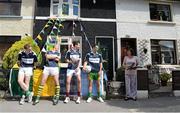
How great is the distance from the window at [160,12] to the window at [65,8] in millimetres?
4875

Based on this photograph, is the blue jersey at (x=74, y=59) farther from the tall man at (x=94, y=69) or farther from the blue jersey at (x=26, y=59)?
the blue jersey at (x=26, y=59)

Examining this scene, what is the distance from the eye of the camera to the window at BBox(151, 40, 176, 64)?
17.8 meters

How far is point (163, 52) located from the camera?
59.1 ft

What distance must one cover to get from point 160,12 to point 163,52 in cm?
260

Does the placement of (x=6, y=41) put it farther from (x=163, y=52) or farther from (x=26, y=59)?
(x=163, y=52)

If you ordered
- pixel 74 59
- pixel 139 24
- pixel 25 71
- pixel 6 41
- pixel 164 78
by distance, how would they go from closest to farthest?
pixel 25 71 < pixel 74 59 < pixel 164 78 < pixel 6 41 < pixel 139 24

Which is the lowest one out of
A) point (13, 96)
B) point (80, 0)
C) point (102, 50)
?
point (13, 96)

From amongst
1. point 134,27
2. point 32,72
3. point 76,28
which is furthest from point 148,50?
point 32,72

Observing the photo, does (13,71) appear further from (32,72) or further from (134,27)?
(134,27)

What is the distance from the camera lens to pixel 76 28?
54.3 ft

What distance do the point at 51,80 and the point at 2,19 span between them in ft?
23.2

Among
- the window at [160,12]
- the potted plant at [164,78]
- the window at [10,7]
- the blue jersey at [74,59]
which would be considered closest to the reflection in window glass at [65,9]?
the window at [10,7]

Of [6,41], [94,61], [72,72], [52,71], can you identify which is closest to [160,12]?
[94,61]

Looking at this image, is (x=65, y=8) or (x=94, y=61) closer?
(x=94, y=61)
